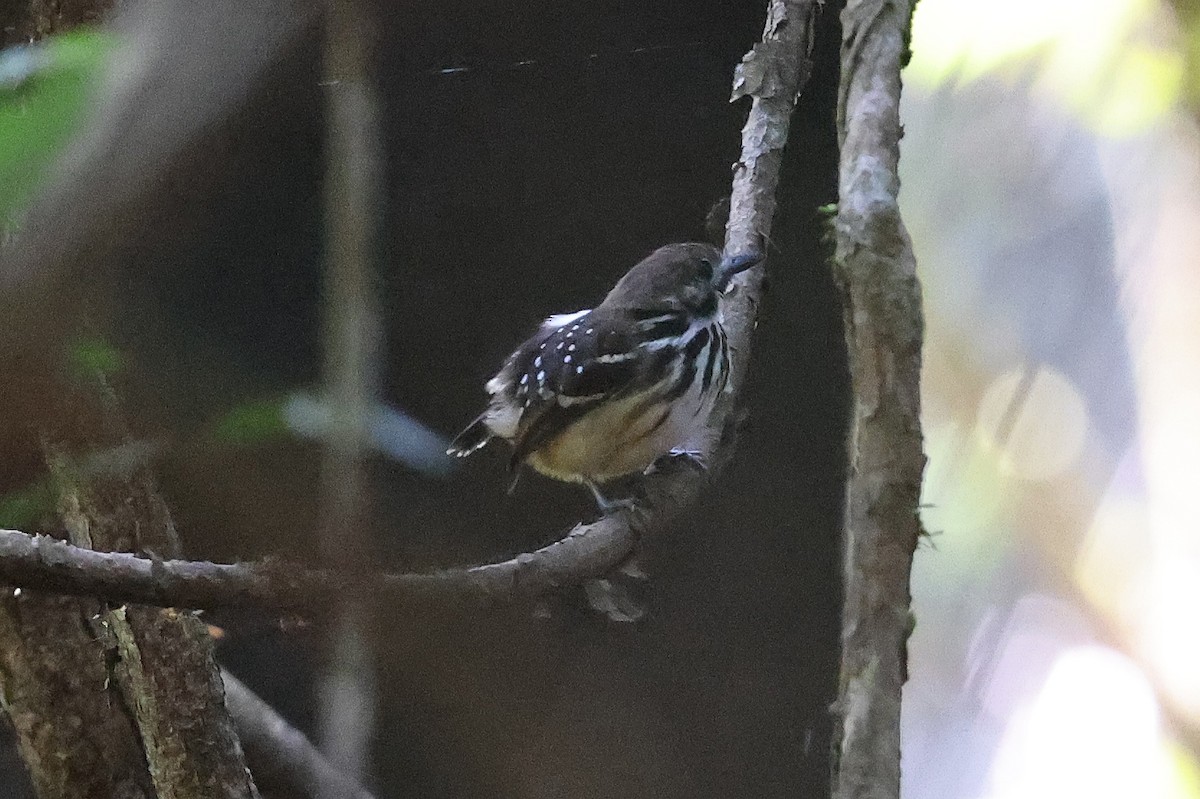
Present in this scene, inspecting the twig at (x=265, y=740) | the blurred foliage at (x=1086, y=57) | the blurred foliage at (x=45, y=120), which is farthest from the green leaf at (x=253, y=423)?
the blurred foliage at (x=1086, y=57)

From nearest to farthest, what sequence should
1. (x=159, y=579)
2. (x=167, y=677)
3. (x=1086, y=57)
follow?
(x=159, y=579) → (x=167, y=677) → (x=1086, y=57)

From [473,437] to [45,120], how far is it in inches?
50.9

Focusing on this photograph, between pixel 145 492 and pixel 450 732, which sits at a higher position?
pixel 145 492

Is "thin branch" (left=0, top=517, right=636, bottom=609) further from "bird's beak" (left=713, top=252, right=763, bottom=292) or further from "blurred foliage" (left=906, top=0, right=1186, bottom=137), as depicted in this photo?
"blurred foliage" (left=906, top=0, right=1186, bottom=137)

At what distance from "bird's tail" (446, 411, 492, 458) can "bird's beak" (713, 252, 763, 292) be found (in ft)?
1.27

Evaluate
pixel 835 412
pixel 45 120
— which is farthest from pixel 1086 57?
pixel 45 120

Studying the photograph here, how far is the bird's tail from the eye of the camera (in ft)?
5.10

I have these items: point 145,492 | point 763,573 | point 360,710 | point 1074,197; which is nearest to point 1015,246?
point 1074,197

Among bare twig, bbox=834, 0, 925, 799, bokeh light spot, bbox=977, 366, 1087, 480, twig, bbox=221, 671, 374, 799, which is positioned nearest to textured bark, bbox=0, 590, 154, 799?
twig, bbox=221, 671, 374, 799

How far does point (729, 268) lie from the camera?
1523mm

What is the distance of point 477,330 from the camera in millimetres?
2000

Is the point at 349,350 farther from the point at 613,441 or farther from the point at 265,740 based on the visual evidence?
the point at 265,740

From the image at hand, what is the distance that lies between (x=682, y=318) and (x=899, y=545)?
0.66 m

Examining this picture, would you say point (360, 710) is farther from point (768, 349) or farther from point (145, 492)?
point (768, 349)
